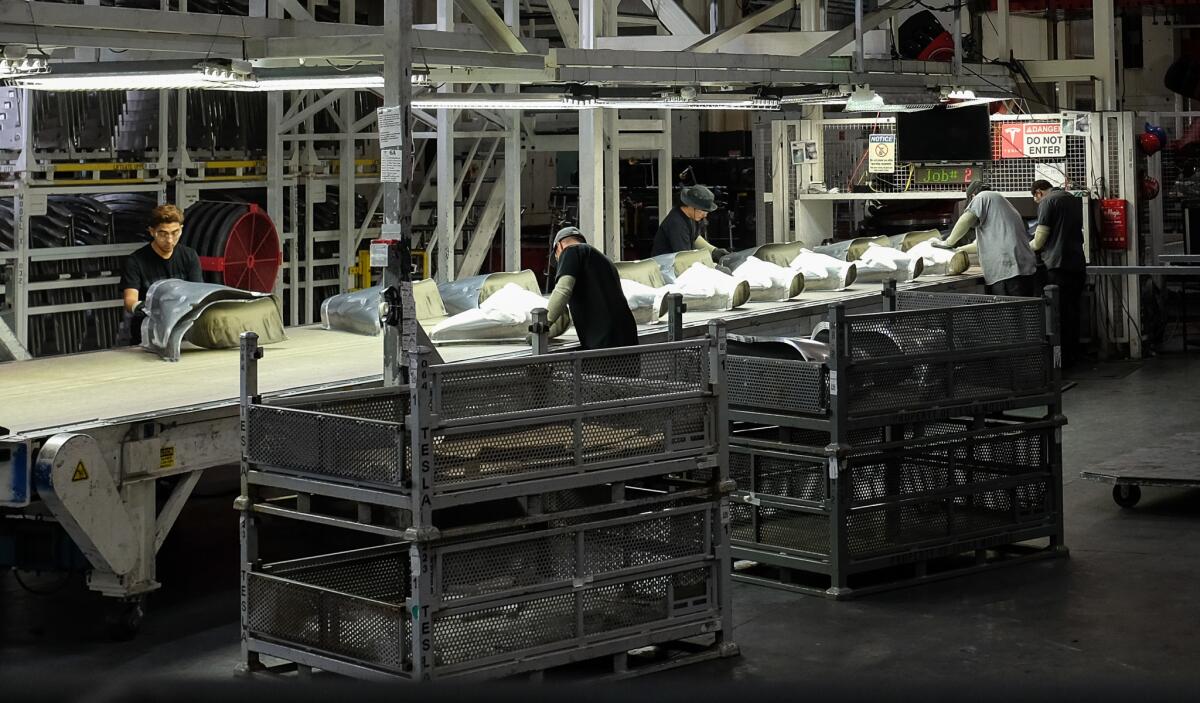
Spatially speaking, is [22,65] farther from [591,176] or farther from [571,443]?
[591,176]

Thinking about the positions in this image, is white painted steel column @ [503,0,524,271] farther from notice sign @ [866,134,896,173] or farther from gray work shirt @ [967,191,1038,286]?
gray work shirt @ [967,191,1038,286]

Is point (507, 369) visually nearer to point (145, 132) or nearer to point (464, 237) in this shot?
point (145, 132)

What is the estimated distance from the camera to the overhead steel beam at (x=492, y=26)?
22.7ft

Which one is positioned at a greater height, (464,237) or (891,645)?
(464,237)

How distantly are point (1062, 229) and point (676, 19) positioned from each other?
378 centimetres

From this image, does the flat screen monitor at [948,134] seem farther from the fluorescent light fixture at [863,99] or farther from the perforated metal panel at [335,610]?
the perforated metal panel at [335,610]

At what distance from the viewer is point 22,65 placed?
19.3 ft

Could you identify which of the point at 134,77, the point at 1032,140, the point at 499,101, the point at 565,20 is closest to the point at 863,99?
the point at 565,20

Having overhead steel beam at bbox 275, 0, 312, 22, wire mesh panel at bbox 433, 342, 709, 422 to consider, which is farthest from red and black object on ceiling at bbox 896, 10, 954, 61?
wire mesh panel at bbox 433, 342, 709, 422

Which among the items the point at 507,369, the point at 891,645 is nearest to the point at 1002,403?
the point at 891,645

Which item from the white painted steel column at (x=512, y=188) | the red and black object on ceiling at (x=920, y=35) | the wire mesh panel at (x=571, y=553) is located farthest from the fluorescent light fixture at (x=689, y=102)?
the red and black object on ceiling at (x=920, y=35)

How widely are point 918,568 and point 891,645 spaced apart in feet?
3.31

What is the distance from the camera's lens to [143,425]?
5574 mm

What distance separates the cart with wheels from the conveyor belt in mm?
2463
